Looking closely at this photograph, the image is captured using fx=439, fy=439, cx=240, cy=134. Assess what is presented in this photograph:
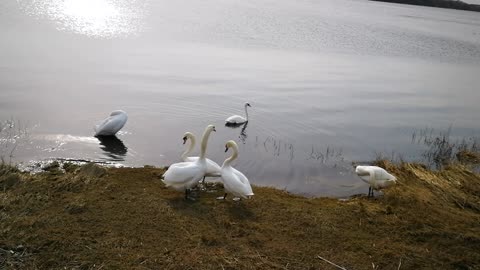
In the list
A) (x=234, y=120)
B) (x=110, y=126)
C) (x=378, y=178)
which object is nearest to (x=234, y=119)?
(x=234, y=120)

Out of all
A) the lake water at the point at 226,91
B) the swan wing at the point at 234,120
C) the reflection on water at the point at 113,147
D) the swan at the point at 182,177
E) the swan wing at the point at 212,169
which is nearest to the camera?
the swan at the point at 182,177

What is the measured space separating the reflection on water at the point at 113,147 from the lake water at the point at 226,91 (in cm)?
6

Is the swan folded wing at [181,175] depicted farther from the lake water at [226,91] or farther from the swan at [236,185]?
the lake water at [226,91]

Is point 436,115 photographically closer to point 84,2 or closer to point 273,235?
point 273,235

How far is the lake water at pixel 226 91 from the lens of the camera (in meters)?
13.6

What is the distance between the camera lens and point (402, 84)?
89.2 ft

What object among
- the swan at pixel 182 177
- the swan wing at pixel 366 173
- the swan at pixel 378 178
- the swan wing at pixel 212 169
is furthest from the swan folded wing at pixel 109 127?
the swan at pixel 378 178

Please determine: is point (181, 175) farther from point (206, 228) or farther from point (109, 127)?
point (109, 127)

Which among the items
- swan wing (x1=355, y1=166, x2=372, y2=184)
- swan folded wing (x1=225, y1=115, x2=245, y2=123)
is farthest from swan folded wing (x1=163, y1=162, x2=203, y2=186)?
swan folded wing (x1=225, y1=115, x2=245, y2=123)

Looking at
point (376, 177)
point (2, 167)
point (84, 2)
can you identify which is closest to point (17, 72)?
point (2, 167)

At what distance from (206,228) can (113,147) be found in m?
6.66

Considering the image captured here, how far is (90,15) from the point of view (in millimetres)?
38812

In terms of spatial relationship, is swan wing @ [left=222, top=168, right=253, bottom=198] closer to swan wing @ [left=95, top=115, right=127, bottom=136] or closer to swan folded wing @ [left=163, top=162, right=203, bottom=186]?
swan folded wing @ [left=163, top=162, right=203, bottom=186]

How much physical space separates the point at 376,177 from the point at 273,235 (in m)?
4.09
